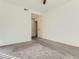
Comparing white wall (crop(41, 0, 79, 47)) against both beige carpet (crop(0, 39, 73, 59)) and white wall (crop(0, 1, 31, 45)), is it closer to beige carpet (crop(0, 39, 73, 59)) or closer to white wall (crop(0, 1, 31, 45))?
white wall (crop(0, 1, 31, 45))

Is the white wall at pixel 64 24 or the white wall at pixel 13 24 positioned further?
the white wall at pixel 64 24

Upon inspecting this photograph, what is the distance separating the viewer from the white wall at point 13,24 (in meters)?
4.31

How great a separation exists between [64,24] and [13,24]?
137 inches

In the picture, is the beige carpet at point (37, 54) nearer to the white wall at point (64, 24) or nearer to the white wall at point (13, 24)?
the white wall at point (13, 24)

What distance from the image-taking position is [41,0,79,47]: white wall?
4.69m

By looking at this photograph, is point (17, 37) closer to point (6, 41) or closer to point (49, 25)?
point (6, 41)

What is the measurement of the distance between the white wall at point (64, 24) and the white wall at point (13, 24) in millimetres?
1891

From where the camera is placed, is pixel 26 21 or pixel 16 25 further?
pixel 26 21

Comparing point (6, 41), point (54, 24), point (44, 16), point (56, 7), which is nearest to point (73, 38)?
point (54, 24)

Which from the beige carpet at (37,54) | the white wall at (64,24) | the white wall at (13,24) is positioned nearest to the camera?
the beige carpet at (37,54)

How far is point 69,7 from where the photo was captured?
16.4 ft

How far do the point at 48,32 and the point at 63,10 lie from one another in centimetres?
225

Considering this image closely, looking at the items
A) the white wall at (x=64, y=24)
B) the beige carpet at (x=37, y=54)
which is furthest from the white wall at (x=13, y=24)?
the white wall at (x=64, y=24)

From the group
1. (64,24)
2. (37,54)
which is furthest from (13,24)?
(64,24)
